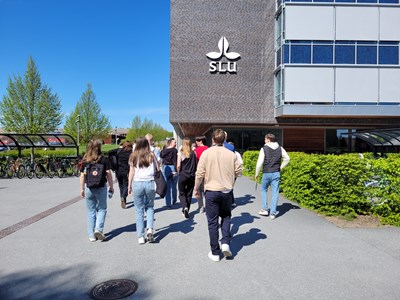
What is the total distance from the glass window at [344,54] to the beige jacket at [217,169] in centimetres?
1985

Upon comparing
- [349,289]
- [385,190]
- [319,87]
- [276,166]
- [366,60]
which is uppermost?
[366,60]

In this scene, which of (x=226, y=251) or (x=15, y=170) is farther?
(x=15, y=170)

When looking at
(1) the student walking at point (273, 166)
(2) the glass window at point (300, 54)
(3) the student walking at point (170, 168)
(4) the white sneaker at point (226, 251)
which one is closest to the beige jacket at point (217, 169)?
(4) the white sneaker at point (226, 251)

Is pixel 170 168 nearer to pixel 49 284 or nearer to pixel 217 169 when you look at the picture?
pixel 217 169

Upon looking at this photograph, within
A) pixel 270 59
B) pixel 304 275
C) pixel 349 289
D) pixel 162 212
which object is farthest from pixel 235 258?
pixel 270 59

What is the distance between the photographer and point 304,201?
24.0 feet

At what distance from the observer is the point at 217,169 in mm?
4141

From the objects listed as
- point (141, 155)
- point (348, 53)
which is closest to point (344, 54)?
point (348, 53)

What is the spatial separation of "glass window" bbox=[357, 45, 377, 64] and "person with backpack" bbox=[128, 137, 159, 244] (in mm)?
20758

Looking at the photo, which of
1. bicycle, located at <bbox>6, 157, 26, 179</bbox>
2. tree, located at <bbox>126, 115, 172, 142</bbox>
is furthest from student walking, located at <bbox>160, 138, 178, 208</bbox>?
tree, located at <bbox>126, 115, 172, 142</bbox>

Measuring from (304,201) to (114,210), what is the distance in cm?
467

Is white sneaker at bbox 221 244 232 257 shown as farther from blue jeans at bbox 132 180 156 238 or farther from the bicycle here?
the bicycle

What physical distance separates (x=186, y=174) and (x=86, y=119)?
125 feet

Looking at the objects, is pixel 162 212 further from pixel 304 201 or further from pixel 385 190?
pixel 385 190
